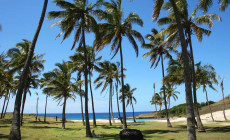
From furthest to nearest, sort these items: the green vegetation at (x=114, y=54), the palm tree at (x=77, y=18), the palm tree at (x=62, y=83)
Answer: the palm tree at (x=62, y=83) < the palm tree at (x=77, y=18) < the green vegetation at (x=114, y=54)

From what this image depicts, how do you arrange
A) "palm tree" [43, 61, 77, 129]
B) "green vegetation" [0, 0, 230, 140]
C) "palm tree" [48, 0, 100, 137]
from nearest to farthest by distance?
"green vegetation" [0, 0, 230, 140] < "palm tree" [48, 0, 100, 137] < "palm tree" [43, 61, 77, 129]

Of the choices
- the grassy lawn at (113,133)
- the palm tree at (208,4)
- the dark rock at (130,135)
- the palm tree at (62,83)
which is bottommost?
the grassy lawn at (113,133)

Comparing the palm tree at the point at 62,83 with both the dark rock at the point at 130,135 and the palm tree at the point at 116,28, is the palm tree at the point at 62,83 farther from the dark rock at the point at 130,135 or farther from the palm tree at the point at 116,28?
the dark rock at the point at 130,135

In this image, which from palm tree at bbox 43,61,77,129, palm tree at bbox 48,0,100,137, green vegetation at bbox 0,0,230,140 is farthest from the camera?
palm tree at bbox 43,61,77,129

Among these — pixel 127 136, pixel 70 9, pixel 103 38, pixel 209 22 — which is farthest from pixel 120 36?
pixel 127 136

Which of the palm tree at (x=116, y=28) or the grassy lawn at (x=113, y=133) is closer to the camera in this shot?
the grassy lawn at (x=113, y=133)

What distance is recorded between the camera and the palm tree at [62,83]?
80.3 feet

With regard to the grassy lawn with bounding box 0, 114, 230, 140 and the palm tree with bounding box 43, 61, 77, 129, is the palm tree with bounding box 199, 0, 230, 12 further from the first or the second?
the palm tree with bounding box 43, 61, 77, 129

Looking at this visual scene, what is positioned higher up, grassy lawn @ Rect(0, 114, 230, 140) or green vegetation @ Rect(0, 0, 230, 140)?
green vegetation @ Rect(0, 0, 230, 140)

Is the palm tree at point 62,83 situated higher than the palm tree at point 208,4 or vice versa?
the palm tree at point 208,4

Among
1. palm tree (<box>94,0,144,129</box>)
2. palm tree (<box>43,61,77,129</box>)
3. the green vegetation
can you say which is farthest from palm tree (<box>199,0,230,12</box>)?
palm tree (<box>43,61,77,129</box>)

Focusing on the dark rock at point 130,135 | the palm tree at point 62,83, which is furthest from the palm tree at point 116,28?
the palm tree at point 62,83

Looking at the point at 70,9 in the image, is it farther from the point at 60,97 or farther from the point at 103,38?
the point at 60,97

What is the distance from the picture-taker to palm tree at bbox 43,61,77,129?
24467mm
